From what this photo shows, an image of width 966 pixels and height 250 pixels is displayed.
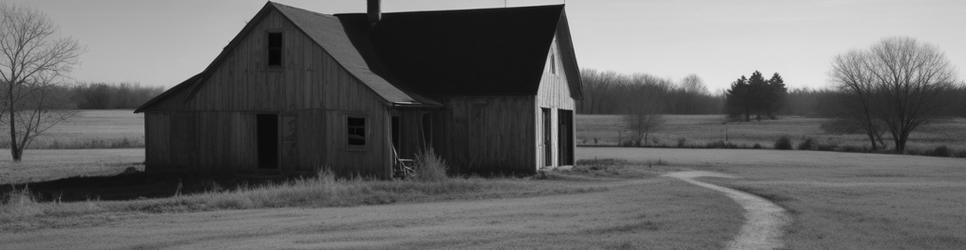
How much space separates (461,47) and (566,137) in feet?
17.6

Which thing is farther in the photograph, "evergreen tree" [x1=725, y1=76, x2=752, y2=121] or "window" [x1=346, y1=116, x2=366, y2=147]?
"evergreen tree" [x1=725, y1=76, x2=752, y2=121]

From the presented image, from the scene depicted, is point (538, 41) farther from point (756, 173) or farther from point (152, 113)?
point (152, 113)

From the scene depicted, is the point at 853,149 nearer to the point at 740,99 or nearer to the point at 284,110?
the point at 284,110

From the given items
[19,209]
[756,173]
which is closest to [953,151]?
[756,173]

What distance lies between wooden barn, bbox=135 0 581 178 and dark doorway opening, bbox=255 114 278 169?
1.5 inches

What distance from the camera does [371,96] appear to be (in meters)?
→ 23.5

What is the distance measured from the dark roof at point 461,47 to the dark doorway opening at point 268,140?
3682 mm

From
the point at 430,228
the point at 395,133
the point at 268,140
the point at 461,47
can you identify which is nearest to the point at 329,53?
the point at 395,133

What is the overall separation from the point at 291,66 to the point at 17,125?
2177cm

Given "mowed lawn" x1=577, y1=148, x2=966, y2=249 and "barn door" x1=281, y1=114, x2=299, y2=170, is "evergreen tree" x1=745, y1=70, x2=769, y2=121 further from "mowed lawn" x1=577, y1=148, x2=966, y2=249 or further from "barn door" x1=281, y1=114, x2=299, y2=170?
"barn door" x1=281, y1=114, x2=299, y2=170

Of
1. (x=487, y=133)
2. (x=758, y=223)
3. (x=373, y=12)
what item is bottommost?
(x=758, y=223)

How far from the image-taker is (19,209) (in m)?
14.8

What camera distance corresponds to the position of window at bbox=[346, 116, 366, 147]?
23984 mm

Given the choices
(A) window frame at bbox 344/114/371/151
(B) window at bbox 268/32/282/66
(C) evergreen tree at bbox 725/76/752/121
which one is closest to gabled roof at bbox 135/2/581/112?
(B) window at bbox 268/32/282/66
